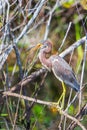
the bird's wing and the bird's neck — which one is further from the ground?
the bird's neck

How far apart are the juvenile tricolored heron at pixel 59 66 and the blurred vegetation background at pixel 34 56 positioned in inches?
3.2

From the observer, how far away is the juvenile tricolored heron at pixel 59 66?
439 centimetres

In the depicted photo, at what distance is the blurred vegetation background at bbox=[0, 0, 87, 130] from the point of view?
13.9 ft

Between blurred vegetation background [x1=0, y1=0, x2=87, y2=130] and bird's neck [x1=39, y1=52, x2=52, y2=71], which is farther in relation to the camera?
bird's neck [x1=39, y1=52, x2=52, y2=71]

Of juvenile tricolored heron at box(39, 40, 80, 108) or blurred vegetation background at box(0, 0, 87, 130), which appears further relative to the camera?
juvenile tricolored heron at box(39, 40, 80, 108)

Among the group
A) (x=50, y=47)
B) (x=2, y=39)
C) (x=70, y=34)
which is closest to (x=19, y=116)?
(x=50, y=47)

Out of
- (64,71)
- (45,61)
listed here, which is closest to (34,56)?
(45,61)

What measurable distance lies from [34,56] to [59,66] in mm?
478

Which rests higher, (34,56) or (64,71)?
(34,56)

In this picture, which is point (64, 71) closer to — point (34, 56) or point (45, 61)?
point (45, 61)

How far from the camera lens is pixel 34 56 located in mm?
4848

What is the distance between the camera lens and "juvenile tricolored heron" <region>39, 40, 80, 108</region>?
4.39m

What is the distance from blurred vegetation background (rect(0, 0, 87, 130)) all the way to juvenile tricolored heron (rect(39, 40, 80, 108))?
82mm

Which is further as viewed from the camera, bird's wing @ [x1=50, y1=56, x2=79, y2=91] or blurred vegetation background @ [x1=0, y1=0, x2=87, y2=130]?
bird's wing @ [x1=50, y1=56, x2=79, y2=91]
